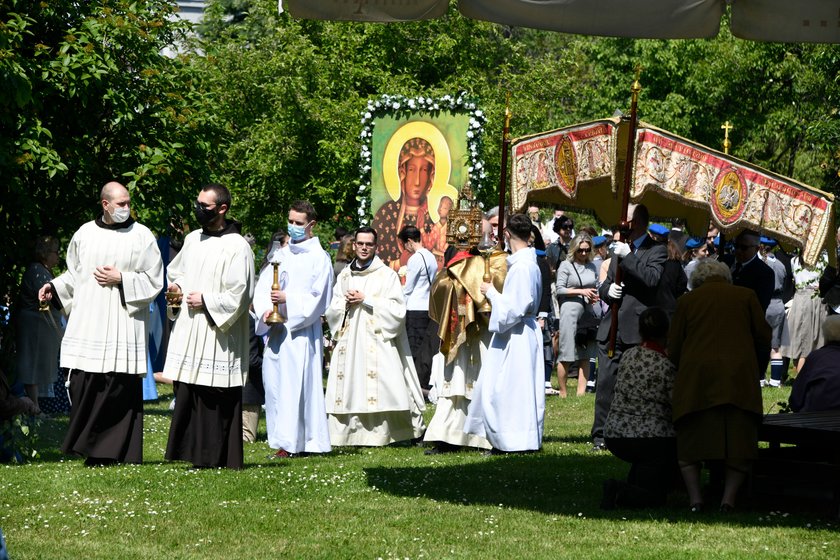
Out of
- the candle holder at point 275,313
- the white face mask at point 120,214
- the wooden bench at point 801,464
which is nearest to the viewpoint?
the wooden bench at point 801,464

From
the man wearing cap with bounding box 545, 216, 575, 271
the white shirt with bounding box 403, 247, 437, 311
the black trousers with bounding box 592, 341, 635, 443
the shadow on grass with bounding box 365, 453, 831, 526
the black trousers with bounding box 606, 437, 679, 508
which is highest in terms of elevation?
the man wearing cap with bounding box 545, 216, 575, 271

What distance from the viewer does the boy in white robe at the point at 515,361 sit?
1224 cm

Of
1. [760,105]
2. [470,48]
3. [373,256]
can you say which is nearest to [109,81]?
[373,256]

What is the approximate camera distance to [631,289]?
12164 mm

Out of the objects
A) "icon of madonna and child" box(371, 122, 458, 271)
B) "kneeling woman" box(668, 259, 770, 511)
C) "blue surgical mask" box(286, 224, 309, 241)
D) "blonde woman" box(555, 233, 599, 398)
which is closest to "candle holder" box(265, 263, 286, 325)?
"blue surgical mask" box(286, 224, 309, 241)

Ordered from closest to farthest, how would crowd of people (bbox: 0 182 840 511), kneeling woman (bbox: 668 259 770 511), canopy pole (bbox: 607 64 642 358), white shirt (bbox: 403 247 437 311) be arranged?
1. kneeling woman (bbox: 668 259 770 511)
2. crowd of people (bbox: 0 182 840 511)
3. canopy pole (bbox: 607 64 642 358)
4. white shirt (bbox: 403 247 437 311)

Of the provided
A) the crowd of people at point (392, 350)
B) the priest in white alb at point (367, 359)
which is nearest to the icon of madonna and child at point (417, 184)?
the crowd of people at point (392, 350)

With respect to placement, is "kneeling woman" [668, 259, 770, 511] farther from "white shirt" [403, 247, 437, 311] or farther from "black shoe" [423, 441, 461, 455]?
"white shirt" [403, 247, 437, 311]

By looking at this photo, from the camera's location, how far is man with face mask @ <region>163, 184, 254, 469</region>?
448 inches

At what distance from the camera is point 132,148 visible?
54.7 feet

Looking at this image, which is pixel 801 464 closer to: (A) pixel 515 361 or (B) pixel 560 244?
(A) pixel 515 361

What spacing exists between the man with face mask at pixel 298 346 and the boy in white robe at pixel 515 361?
144 centimetres

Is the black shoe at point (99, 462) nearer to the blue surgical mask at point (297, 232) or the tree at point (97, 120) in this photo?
the blue surgical mask at point (297, 232)

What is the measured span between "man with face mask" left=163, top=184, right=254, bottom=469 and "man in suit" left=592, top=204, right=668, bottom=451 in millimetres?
3011
